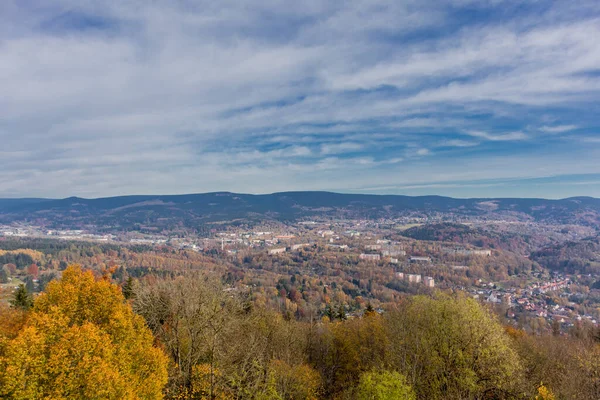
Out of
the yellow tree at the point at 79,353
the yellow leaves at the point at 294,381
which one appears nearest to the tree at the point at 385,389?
the yellow leaves at the point at 294,381

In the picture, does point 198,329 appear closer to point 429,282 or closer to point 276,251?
point 429,282

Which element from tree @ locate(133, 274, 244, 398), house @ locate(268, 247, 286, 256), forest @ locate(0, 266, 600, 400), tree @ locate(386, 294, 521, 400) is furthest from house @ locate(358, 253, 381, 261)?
tree @ locate(133, 274, 244, 398)

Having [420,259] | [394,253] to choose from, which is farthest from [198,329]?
[394,253]

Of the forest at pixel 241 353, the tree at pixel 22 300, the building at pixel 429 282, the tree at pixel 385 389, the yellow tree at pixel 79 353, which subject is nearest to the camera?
the yellow tree at pixel 79 353

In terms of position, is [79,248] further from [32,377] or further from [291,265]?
[32,377]

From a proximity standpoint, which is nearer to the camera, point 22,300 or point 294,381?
point 294,381

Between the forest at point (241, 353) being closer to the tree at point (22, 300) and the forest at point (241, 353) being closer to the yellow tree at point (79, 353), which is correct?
the yellow tree at point (79, 353)

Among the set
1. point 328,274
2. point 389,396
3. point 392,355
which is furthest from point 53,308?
point 328,274
